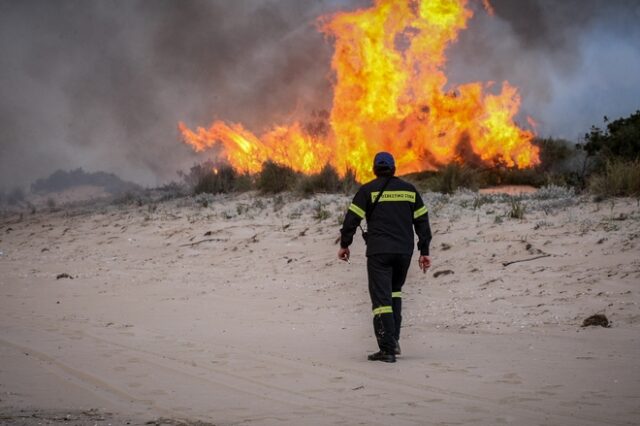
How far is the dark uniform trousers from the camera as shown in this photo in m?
6.57

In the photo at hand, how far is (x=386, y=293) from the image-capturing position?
→ 666cm

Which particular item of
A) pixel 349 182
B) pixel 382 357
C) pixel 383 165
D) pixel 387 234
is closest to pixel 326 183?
pixel 349 182

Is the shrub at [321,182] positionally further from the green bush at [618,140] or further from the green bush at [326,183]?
the green bush at [618,140]

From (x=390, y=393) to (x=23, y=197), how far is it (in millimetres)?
31666

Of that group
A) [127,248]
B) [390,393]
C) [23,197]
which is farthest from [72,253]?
[23,197]

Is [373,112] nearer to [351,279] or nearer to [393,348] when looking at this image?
[351,279]

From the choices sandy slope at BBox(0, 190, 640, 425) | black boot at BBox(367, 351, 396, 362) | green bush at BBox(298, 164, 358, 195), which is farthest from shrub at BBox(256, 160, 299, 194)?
black boot at BBox(367, 351, 396, 362)

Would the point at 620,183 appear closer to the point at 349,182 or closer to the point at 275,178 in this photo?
the point at 349,182

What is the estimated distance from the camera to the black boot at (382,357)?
644 cm

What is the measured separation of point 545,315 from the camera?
838cm

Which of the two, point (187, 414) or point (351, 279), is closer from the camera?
point (187, 414)

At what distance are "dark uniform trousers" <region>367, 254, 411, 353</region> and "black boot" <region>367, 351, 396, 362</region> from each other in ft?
0.12

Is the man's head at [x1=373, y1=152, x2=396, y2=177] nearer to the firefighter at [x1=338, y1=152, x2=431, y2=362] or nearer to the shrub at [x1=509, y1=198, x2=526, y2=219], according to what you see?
the firefighter at [x1=338, y1=152, x2=431, y2=362]

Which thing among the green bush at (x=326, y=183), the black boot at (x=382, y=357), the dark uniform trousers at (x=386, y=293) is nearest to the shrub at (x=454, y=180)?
the green bush at (x=326, y=183)
